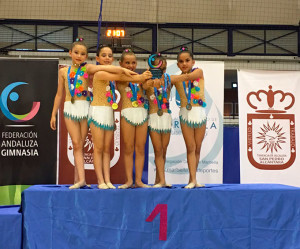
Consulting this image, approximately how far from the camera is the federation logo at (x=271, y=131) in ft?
20.1

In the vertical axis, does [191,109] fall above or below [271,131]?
above

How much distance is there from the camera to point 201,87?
4395mm

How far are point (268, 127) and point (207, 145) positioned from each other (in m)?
0.94

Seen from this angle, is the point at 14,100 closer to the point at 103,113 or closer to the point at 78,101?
the point at 78,101

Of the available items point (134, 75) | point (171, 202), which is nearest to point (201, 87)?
point (134, 75)

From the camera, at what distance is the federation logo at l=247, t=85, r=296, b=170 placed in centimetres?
614

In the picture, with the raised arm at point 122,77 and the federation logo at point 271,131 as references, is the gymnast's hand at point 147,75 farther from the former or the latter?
the federation logo at point 271,131

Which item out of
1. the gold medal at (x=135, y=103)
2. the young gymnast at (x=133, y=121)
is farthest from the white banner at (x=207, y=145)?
the gold medal at (x=135, y=103)

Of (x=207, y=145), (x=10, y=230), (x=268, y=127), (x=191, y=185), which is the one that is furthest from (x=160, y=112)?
(x=268, y=127)

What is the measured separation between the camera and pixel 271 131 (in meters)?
6.18

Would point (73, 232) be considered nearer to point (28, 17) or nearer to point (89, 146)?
point (89, 146)

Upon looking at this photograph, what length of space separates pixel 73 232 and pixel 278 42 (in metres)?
10.5

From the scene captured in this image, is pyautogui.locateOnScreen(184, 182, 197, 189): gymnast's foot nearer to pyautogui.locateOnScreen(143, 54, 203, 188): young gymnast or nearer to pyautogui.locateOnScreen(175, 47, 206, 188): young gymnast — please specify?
pyautogui.locateOnScreen(175, 47, 206, 188): young gymnast

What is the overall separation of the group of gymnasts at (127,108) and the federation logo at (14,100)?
4.79 feet
